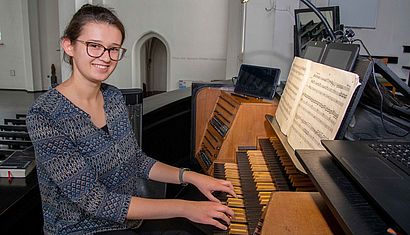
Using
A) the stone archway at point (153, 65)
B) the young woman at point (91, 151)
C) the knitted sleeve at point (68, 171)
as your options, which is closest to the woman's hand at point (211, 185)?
the young woman at point (91, 151)

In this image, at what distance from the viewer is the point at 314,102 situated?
47.9 inches

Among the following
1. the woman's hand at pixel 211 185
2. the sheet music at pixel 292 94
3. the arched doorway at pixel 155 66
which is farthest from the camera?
the arched doorway at pixel 155 66

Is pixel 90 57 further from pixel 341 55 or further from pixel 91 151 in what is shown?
pixel 341 55

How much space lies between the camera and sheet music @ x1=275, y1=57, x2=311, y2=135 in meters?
1.40

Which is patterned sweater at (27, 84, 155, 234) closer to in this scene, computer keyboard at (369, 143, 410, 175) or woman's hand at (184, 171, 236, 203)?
woman's hand at (184, 171, 236, 203)

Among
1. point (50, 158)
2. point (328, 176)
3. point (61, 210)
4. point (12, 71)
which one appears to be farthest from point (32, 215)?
point (12, 71)

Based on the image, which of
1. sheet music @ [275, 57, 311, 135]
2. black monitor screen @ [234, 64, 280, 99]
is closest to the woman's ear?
sheet music @ [275, 57, 311, 135]

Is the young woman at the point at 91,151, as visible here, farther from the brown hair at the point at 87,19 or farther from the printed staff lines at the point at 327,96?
the printed staff lines at the point at 327,96

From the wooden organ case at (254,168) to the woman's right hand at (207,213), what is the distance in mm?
79

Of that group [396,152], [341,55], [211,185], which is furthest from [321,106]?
[211,185]

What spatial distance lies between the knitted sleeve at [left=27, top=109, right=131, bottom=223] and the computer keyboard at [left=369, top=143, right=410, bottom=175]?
723 millimetres

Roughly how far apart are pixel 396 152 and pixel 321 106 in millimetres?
304

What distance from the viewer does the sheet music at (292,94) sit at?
1403mm

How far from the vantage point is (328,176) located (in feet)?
2.74
